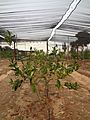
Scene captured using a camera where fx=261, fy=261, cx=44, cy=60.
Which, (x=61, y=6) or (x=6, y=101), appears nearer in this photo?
(x=6, y=101)

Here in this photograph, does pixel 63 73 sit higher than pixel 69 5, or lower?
lower

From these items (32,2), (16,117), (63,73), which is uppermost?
(32,2)

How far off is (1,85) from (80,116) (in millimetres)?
4263

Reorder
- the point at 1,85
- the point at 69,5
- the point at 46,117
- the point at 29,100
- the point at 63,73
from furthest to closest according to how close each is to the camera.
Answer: the point at 1,85 → the point at 69,5 → the point at 29,100 → the point at 46,117 → the point at 63,73

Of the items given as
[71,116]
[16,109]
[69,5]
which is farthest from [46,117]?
[69,5]

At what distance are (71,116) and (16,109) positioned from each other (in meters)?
1.40

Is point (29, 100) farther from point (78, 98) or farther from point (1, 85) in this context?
point (1, 85)

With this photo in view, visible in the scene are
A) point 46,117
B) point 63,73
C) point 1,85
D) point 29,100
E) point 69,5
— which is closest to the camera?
point 63,73

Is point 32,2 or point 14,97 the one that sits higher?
point 32,2

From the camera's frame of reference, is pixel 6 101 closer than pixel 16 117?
No

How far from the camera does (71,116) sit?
575cm

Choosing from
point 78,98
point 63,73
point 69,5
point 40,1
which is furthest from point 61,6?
point 63,73

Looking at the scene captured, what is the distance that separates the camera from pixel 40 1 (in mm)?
6672

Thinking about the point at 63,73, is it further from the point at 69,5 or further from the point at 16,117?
the point at 69,5
